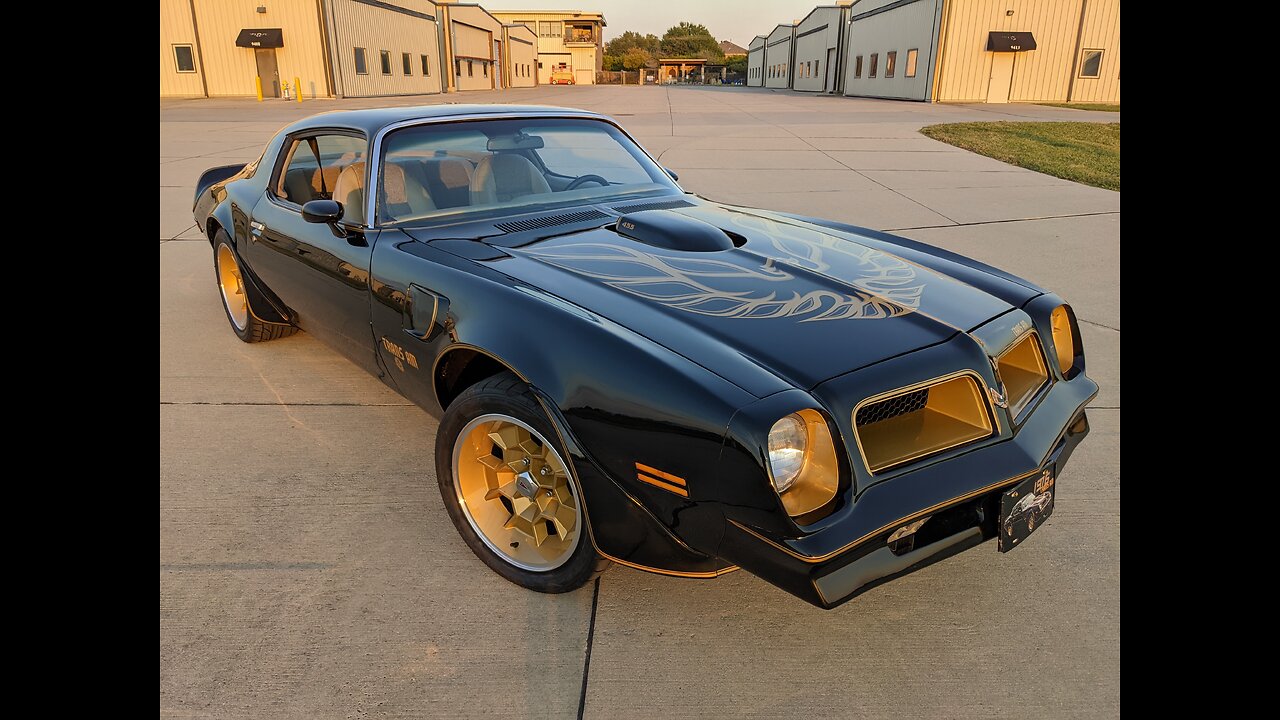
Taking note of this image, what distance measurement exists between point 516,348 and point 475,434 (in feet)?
1.24

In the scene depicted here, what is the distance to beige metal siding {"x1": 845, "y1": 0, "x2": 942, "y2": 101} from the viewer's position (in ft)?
86.3

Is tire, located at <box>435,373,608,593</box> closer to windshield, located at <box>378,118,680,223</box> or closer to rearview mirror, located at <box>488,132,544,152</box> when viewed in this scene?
windshield, located at <box>378,118,680,223</box>

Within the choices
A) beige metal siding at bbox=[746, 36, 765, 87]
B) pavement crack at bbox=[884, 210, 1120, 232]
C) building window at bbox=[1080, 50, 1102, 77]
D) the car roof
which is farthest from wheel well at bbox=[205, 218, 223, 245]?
beige metal siding at bbox=[746, 36, 765, 87]

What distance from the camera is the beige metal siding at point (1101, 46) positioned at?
82.0ft

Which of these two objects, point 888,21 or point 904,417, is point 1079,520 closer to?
point 904,417

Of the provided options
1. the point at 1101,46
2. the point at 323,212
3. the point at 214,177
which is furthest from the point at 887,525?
the point at 1101,46

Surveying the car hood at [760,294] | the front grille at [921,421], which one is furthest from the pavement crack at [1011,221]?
the front grille at [921,421]

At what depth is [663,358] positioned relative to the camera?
6.35ft

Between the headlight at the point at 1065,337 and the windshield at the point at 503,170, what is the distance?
1.81 meters

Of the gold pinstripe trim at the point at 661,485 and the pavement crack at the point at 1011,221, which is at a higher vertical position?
the gold pinstripe trim at the point at 661,485

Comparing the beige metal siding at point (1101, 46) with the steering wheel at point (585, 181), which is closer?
the steering wheel at point (585, 181)

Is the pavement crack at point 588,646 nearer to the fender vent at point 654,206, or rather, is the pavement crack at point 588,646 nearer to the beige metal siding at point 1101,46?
the fender vent at point 654,206

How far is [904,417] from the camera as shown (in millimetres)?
2121
